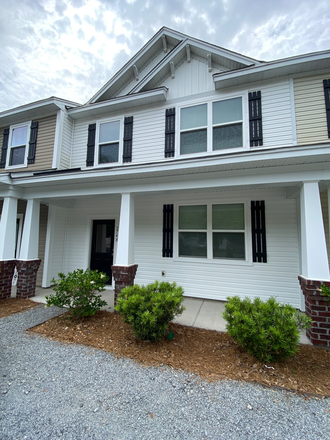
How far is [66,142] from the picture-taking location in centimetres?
634

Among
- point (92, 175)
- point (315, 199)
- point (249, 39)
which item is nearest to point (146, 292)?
point (92, 175)

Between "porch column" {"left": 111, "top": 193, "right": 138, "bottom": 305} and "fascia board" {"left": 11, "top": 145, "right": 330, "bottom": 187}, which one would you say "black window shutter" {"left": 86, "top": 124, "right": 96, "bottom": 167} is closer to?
"fascia board" {"left": 11, "top": 145, "right": 330, "bottom": 187}

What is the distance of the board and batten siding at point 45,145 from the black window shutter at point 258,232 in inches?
237

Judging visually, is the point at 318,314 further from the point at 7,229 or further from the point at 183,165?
the point at 7,229

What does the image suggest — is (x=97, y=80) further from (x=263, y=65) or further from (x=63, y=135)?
(x=263, y=65)

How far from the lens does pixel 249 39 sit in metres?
8.38

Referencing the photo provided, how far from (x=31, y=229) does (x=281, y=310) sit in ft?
18.8

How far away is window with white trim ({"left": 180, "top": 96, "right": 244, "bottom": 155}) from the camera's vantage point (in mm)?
5020

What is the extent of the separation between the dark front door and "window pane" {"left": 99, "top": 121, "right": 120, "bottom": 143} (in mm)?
2556

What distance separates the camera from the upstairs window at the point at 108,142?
605 cm

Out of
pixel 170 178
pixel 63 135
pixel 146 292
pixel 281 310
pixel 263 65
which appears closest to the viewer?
pixel 281 310

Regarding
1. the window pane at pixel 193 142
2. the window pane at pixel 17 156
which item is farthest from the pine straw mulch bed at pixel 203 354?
the window pane at pixel 17 156

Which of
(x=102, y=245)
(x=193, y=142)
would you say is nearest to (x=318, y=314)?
(x=193, y=142)

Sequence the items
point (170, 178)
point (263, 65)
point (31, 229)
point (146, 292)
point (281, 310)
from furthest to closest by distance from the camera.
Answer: point (31, 229)
point (263, 65)
point (170, 178)
point (146, 292)
point (281, 310)
